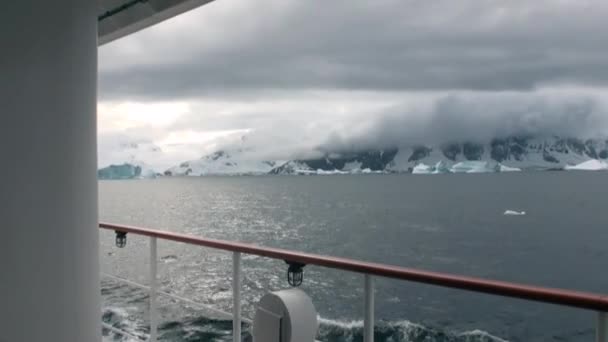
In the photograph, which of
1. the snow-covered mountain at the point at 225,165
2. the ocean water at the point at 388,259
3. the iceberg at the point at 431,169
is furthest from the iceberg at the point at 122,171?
the iceberg at the point at 431,169

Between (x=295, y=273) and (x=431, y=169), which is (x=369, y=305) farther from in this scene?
(x=431, y=169)

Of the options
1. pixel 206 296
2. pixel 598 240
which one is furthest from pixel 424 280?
pixel 598 240

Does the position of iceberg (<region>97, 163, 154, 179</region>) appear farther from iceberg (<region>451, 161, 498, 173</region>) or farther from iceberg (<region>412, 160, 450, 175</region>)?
iceberg (<region>451, 161, 498, 173</region>)

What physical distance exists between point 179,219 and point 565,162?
234 feet

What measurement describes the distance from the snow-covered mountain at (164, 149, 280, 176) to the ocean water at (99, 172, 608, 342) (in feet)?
180

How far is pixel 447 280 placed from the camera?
4.12ft

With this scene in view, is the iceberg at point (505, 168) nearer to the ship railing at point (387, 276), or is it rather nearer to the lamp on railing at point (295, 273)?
the ship railing at point (387, 276)

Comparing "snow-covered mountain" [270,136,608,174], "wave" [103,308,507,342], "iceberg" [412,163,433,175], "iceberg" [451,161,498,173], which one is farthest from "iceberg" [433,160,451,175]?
"wave" [103,308,507,342]

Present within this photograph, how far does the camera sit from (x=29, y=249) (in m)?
1.32

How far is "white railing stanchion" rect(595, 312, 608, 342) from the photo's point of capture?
1.00 meters

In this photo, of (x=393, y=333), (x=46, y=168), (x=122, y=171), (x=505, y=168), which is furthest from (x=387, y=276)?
(x=122, y=171)

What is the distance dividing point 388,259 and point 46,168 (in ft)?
71.0

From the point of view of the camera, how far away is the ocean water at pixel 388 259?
13.8 meters

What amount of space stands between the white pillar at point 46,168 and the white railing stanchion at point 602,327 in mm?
1272
